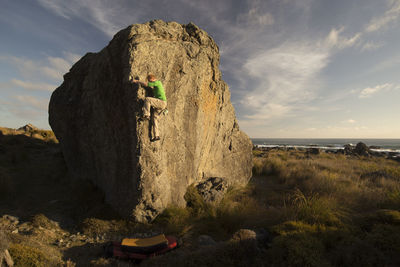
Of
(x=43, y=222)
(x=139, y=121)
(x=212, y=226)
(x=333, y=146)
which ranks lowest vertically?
(x=212, y=226)

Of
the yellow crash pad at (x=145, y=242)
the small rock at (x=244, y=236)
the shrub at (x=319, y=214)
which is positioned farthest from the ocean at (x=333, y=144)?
the yellow crash pad at (x=145, y=242)

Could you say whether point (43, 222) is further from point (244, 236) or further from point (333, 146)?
point (333, 146)

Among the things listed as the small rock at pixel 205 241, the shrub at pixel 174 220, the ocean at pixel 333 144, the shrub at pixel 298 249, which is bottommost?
the small rock at pixel 205 241

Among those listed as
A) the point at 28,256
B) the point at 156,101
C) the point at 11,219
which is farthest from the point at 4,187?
the point at 156,101

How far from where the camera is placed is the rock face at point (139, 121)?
4.96 meters

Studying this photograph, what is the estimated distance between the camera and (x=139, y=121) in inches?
190

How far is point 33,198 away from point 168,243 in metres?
5.51

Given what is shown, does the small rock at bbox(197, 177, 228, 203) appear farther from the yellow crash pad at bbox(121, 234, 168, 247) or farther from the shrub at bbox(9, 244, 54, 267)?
the shrub at bbox(9, 244, 54, 267)

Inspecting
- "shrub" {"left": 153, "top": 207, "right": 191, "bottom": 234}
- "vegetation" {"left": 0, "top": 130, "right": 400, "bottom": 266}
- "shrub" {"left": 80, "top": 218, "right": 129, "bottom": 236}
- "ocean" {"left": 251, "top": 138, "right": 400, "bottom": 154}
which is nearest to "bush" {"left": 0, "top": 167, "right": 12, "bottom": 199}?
"vegetation" {"left": 0, "top": 130, "right": 400, "bottom": 266}

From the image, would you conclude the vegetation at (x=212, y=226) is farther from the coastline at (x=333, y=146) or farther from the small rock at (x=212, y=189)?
the coastline at (x=333, y=146)

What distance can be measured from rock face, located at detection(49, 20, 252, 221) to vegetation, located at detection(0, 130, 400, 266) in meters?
0.60

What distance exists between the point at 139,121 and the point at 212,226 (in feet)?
11.5

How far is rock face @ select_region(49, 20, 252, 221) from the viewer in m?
4.96

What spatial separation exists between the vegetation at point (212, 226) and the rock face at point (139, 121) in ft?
1.97
